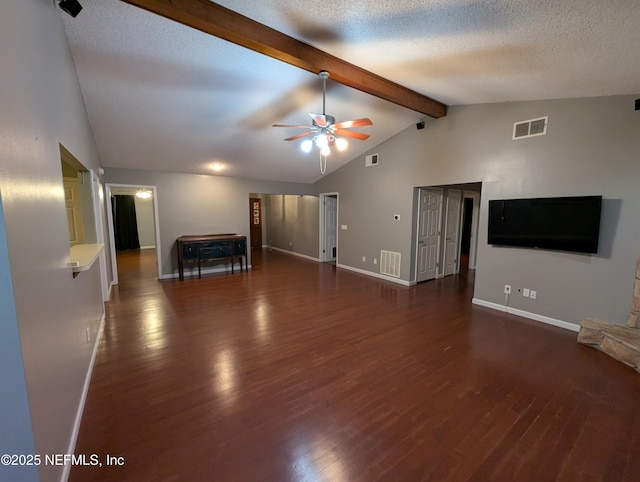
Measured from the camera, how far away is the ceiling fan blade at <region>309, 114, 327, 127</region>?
2912mm

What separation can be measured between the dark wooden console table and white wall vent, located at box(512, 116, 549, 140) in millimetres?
5617

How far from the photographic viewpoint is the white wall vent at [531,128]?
3.57 m

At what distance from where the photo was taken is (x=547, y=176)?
3.59m

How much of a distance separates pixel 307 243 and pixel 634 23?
7.13m

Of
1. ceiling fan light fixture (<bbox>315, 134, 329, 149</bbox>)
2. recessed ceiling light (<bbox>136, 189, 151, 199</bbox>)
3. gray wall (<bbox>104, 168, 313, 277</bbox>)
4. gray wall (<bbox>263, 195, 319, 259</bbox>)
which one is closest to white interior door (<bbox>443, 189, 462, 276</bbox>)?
gray wall (<bbox>263, 195, 319, 259</bbox>)

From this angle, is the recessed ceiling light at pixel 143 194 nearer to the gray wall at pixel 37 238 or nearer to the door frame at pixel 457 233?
the gray wall at pixel 37 238

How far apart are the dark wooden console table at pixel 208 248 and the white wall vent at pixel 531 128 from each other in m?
5.62

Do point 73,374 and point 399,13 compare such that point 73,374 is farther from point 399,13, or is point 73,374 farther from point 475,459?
point 399,13

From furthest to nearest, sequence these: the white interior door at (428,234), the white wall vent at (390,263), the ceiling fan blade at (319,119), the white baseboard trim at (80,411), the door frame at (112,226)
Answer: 1. the white wall vent at (390,263)
2. the white interior door at (428,234)
3. the door frame at (112,226)
4. the ceiling fan blade at (319,119)
5. the white baseboard trim at (80,411)

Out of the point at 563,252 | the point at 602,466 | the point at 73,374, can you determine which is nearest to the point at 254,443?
the point at 73,374

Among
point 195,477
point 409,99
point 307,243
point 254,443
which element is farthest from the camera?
point 307,243

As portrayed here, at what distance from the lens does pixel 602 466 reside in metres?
1.63

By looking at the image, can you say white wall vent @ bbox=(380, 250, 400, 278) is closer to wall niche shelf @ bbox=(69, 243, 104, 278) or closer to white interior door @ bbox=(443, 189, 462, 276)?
white interior door @ bbox=(443, 189, 462, 276)

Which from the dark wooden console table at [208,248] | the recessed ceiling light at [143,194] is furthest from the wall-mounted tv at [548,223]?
the recessed ceiling light at [143,194]
